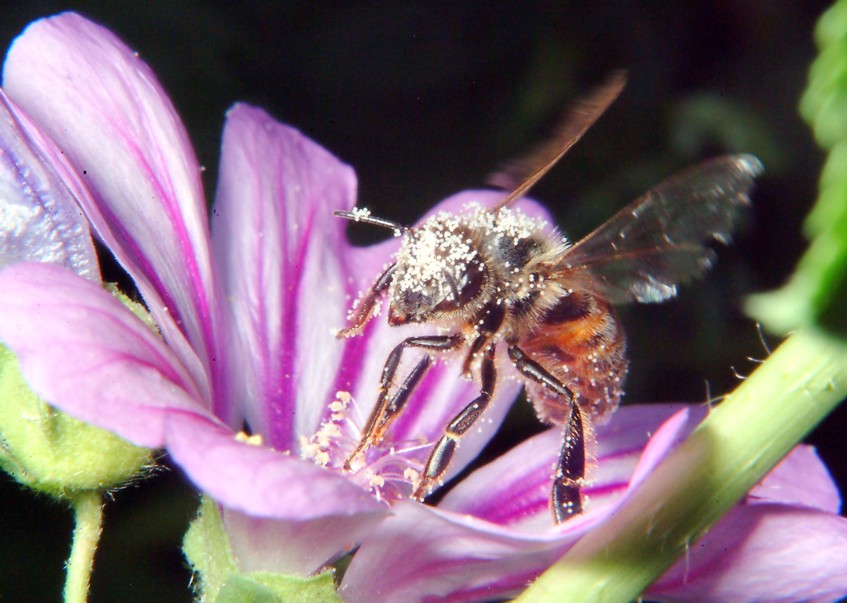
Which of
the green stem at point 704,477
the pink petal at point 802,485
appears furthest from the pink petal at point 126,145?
the pink petal at point 802,485

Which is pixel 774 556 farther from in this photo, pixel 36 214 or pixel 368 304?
pixel 36 214

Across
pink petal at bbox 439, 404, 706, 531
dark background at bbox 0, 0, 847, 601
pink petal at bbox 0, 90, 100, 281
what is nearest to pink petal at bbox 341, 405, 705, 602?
pink petal at bbox 439, 404, 706, 531

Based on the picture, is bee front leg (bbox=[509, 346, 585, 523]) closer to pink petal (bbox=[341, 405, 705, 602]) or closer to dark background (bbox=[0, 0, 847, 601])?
pink petal (bbox=[341, 405, 705, 602])

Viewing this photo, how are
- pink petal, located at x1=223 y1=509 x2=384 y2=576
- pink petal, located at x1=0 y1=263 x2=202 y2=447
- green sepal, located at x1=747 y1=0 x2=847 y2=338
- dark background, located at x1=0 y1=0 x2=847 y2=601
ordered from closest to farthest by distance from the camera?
green sepal, located at x1=747 y1=0 x2=847 y2=338
pink petal, located at x1=0 y1=263 x2=202 y2=447
pink petal, located at x1=223 y1=509 x2=384 y2=576
dark background, located at x1=0 y1=0 x2=847 y2=601

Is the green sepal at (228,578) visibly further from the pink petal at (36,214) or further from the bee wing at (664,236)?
the bee wing at (664,236)

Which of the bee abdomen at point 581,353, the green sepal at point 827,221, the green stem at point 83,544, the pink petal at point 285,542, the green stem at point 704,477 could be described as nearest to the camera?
the green sepal at point 827,221

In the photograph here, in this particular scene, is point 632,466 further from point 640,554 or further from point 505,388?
point 640,554

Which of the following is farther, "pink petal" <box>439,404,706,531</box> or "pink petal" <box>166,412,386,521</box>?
"pink petal" <box>439,404,706,531</box>

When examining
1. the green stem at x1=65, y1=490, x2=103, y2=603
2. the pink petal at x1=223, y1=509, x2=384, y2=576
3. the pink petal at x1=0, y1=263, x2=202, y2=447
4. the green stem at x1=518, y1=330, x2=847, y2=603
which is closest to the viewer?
the green stem at x1=518, y1=330, x2=847, y2=603
